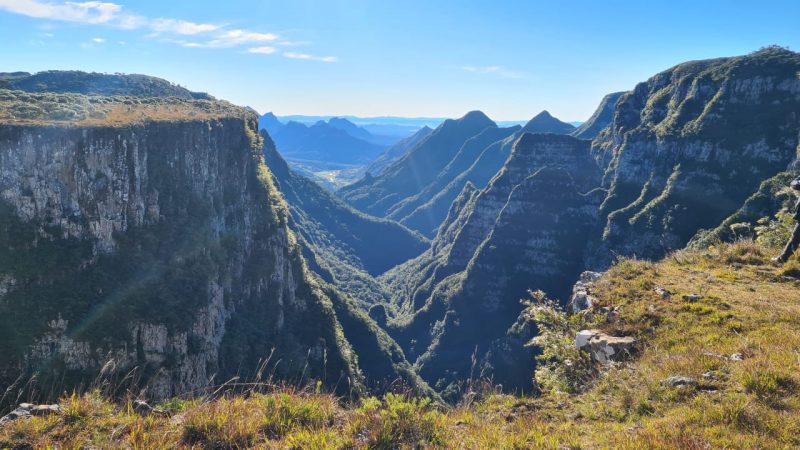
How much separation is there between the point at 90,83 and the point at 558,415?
146466mm

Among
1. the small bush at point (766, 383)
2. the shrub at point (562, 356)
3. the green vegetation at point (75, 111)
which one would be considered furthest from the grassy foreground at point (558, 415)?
the green vegetation at point (75, 111)

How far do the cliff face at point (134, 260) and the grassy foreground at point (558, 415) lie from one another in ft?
56.0

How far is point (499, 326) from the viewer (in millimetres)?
151375

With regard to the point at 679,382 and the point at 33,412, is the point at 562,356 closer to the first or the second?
the point at 679,382

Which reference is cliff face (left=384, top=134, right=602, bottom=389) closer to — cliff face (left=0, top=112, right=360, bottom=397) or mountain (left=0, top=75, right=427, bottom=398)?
mountain (left=0, top=75, right=427, bottom=398)

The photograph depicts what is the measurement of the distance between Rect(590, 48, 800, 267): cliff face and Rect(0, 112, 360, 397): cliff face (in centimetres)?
9120

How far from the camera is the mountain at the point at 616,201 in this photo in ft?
365

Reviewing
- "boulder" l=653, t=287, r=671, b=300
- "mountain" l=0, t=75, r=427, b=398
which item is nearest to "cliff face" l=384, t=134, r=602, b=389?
"mountain" l=0, t=75, r=427, b=398

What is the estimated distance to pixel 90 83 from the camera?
11906 centimetres

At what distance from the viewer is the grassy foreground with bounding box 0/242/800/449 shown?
333 inches

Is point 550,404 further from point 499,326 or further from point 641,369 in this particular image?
point 499,326

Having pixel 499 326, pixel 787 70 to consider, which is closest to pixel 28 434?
pixel 499 326

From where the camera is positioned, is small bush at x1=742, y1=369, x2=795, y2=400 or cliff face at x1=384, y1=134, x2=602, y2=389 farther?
cliff face at x1=384, y1=134, x2=602, y2=389

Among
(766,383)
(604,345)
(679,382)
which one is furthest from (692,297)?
(766,383)
